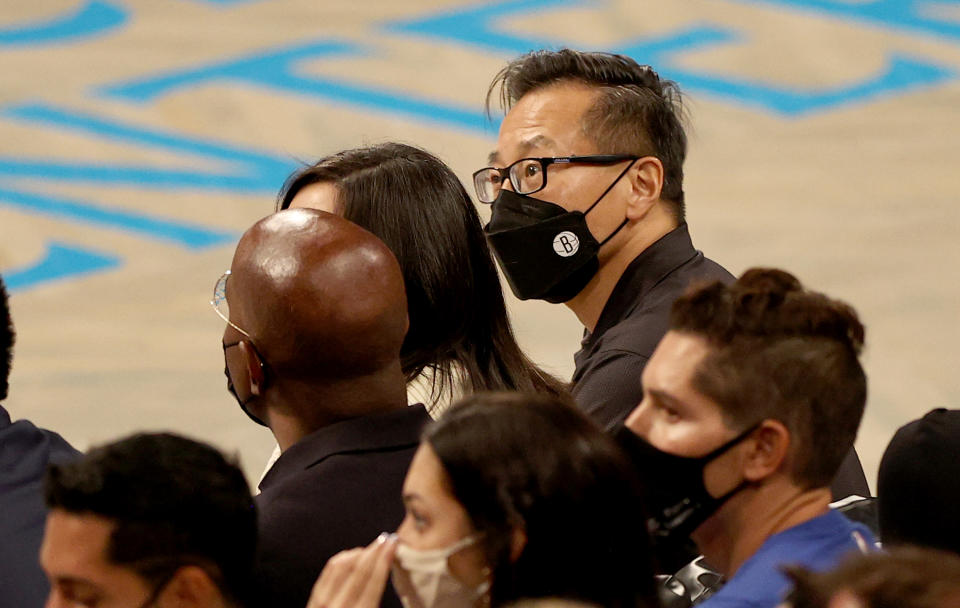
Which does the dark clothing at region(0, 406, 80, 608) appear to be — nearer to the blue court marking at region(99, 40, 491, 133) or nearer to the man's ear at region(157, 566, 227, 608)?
the man's ear at region(157, 566, 227, 608)

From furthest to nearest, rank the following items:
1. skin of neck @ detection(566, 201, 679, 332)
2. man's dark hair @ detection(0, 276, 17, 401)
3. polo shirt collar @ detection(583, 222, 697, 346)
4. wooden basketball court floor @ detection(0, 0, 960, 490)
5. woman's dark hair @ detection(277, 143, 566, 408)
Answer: wooden basketball court floor @ detection(0, 0, 960, 490) < skin of neck @ detection(566, 201, 679, 332) < polo shirt collar @ detection(583, 222, 697, 346) < woman's dark hair @ detection(277, 143, 566, 408) < man's dark hair @ detection(0, 276, 17, 401)

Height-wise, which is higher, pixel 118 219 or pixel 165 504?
pixel 118 219

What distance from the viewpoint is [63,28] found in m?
10.2

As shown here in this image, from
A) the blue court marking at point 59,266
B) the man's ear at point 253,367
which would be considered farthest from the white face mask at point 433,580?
the blue court marking at point 59,266

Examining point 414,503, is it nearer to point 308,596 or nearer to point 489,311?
point 308,596

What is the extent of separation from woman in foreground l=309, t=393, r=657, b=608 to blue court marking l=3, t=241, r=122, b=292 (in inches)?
275

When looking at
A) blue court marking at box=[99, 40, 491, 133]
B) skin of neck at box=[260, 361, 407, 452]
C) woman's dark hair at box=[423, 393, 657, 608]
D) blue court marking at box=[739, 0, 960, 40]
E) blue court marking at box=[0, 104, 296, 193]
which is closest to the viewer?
woman's dark hair at box=[423, 393, 657, 608]

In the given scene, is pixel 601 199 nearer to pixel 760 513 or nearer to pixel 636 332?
pixel 636 332

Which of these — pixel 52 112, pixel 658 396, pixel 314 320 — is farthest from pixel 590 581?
pixel 52 112

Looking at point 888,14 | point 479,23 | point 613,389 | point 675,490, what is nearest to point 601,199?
point 613,389

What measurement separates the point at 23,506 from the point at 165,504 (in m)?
0.57

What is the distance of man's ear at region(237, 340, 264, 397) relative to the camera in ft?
7.75

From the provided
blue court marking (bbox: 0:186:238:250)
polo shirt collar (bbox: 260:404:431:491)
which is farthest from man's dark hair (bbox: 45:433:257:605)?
blue court marking (bbox: 0:186:238:250)

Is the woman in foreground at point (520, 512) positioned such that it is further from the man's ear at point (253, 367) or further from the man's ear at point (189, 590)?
the man's ear at point (253, 367)
